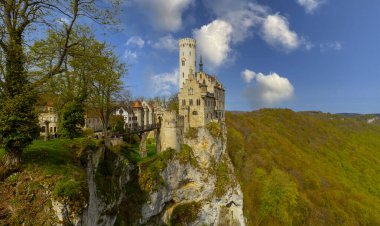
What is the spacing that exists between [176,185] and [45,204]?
32179 mm

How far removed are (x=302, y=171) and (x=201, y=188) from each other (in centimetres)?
4989

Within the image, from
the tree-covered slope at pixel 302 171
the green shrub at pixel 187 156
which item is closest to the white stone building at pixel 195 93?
the green shrub at pixel 187 156

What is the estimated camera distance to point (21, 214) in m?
13.4

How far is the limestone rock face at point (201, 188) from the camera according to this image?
143ft

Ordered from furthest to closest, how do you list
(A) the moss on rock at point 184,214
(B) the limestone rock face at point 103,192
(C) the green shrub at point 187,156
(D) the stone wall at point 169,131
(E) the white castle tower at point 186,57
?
(E) the white castle tower at point 186,57 < (C) the green shrub at point 187,156 < (A) the moss on rock at point 184,214 < (D) the stone wall at point 169,131 < (B) the limestone rock face at point 103,192

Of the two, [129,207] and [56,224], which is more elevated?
[56,224]

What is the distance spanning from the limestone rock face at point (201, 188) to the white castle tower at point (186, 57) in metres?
12.4

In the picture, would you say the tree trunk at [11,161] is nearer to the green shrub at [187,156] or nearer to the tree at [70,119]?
the tree at [70,119]

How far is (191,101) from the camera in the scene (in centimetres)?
4881

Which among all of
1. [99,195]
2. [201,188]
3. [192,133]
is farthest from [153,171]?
[99,195]

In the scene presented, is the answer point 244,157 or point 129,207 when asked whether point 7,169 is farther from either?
point 244,157

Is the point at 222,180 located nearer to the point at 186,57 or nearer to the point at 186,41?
the point at 186,57

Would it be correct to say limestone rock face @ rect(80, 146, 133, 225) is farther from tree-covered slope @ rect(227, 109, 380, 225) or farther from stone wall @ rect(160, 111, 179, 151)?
tree-covered slope @ rect(227, 109, 380, 225)

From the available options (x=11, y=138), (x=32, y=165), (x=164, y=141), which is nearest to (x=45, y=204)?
(x=32, y=165)
